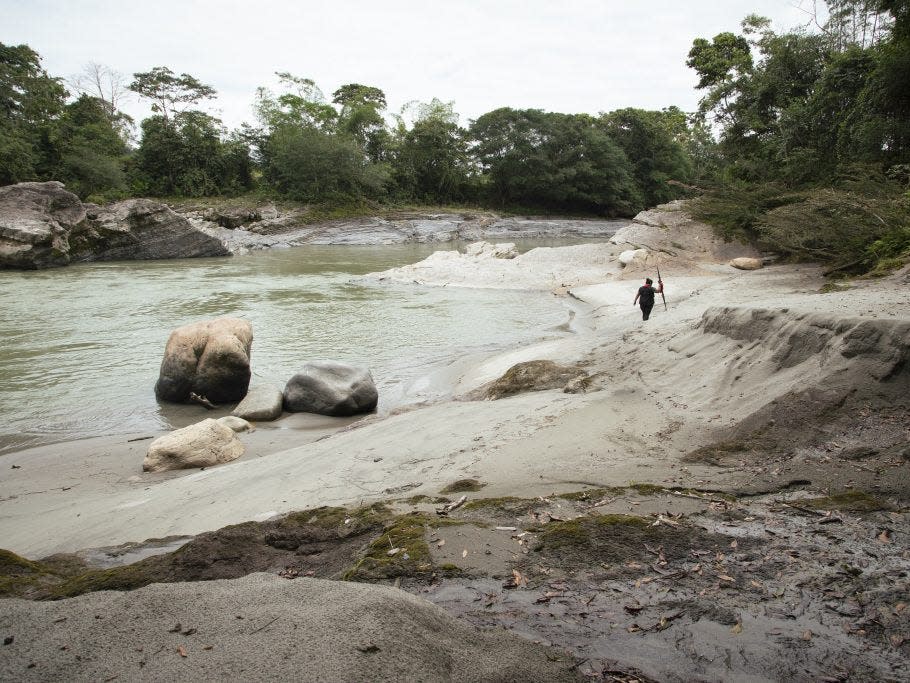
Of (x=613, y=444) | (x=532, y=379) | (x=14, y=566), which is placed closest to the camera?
→ (x=14, y=566)

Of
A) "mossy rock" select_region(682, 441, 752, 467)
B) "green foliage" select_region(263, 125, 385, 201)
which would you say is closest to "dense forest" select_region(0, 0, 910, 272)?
"green foliage" select_region(263, 125, 385, 201)

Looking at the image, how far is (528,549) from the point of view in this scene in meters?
2.78

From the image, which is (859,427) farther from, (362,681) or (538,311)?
(538,311)

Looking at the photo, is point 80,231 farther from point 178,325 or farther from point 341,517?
point 341,517

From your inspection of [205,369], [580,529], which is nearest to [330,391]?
[205,369]

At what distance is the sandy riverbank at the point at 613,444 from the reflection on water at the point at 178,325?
1.75 m

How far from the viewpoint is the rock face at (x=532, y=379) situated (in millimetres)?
7297

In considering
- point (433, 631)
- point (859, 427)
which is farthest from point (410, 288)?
point (433, 631)

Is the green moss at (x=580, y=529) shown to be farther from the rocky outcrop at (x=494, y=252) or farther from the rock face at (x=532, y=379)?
the rocky outcrop at (x=494, y=252)

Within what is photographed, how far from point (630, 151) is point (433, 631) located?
6495 cm

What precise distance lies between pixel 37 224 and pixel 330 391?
79.9 feet

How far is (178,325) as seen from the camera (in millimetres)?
13703

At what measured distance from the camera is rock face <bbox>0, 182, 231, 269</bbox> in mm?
24234

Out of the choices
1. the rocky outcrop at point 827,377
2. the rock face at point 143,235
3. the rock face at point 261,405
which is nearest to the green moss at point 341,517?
the rocky outcrop at point 827,377
